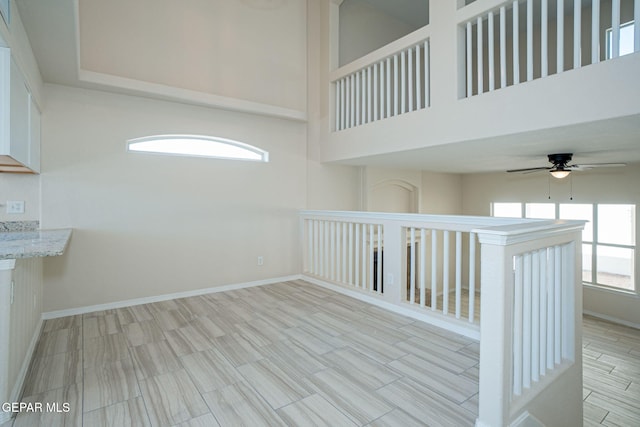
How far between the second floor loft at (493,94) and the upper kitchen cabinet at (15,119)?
3.39 metres

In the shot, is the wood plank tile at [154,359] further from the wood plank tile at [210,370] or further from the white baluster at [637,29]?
the white baluster at [637,29]

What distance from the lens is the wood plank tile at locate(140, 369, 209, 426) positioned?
6.00 feet

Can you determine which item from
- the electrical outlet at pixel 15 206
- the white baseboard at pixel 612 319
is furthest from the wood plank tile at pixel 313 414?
the white baseboard at pixel 612 319

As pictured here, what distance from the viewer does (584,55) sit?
5.63 meters

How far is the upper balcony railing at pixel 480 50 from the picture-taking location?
2.48m

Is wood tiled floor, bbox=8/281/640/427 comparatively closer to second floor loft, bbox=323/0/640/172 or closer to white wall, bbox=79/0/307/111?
second floor loft, bbox=323/0/640/172

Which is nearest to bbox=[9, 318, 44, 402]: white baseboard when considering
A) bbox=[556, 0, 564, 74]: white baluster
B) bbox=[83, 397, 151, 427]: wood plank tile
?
bbox=[83, 397, 151, 427]: wood plank tile

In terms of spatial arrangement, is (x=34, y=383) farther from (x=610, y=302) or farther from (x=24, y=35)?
(x=610, y=302)

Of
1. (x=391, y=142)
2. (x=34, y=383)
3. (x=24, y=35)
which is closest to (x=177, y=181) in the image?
(x=24, y=35)

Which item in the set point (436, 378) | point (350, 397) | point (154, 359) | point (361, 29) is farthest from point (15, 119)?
point (361, 29)

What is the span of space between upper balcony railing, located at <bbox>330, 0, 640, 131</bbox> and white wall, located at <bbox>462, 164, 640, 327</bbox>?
2148 millimetres

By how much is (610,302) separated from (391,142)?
5.52 meters

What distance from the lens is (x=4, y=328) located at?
5.83ft

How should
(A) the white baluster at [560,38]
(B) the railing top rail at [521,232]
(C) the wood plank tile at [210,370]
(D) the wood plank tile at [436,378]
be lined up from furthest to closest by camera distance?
(A) the white baluster at [560,38], (C) the wood plank tile at [210,370], (D) the wood plank tile at [436,378], (B) the railing top rail at [521,232]
